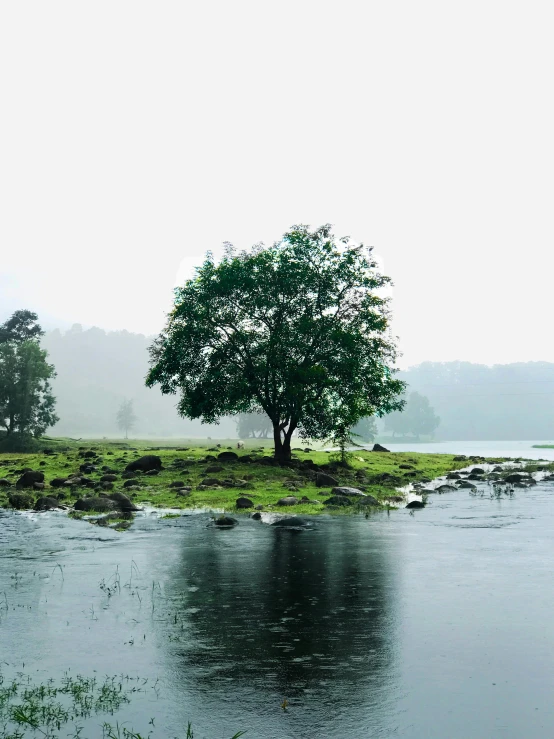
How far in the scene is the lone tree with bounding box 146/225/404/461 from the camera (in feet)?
143

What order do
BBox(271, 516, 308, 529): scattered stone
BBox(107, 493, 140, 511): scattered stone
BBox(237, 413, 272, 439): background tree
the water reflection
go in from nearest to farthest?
the water reflection, BBox(271, 516, 308, 529): scattered stone, BBox(107, 493, 140, 511): scattered stone, BBox(237, 413, 272, 439): background tree

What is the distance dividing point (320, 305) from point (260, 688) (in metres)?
38.2

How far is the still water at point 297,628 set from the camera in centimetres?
789

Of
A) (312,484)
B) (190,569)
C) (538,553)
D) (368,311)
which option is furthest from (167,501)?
(368,311)

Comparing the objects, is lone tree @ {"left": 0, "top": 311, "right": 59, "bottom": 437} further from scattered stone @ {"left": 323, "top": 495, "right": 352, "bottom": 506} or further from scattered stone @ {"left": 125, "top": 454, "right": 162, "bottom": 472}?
scattered stone @ {"left": 323, "top": 495, "right": 352, "bottom": 506}

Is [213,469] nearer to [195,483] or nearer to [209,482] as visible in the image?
[195,483]

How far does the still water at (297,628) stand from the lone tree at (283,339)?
22701 mm

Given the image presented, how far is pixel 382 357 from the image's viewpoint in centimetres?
A: 4672

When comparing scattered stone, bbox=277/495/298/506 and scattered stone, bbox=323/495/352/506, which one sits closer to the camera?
scattered stone, bbox=277/495/298/506

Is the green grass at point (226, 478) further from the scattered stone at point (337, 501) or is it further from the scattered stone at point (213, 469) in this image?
the scattered stone at point (337, 501)

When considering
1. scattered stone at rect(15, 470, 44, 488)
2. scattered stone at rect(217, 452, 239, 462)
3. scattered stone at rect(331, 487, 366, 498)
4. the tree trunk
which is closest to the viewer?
scattered stone at rect(331, 487, 366, 498)

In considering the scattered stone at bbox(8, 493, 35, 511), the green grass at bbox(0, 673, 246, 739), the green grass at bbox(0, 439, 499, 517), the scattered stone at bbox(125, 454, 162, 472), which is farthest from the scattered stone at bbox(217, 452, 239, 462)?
the green grass at bbox(0, 673, 246, 739)

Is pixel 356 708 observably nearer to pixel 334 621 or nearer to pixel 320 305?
pixel 334 621

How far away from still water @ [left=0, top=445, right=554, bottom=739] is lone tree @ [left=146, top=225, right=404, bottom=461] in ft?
74.5
